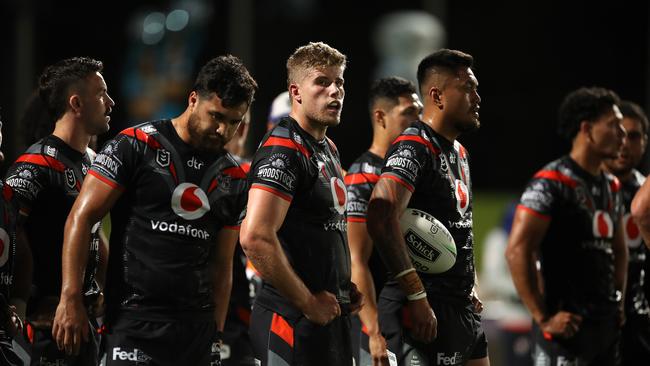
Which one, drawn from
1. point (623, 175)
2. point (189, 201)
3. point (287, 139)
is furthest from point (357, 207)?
point (623, 175)

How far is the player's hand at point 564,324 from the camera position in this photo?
22.4 ft

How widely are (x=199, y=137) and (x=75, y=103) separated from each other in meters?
0.93

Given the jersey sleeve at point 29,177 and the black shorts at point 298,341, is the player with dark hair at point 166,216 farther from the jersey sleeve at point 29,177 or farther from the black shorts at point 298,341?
the jersey sleeve at point 29,177

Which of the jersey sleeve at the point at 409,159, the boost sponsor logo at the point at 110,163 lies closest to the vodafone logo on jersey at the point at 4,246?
the boost sponsor logo at the point at 110,163

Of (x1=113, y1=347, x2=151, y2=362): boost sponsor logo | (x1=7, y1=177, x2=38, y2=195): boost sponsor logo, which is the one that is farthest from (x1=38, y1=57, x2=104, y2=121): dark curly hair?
(x1=113, y1=347, x2=151, y2=362): boost sponsor logo

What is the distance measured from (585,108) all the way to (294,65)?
273 cm

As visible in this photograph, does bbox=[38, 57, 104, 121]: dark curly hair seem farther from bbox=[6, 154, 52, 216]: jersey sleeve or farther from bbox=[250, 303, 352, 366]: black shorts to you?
bbox=[250, 303, 352, 366]: black shorts

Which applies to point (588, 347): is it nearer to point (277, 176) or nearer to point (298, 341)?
point (298, 341)

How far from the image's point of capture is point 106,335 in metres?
5.13

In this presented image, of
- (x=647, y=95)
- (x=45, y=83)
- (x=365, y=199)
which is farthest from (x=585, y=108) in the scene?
(x=647, y=95)

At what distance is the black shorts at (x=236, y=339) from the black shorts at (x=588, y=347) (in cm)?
207

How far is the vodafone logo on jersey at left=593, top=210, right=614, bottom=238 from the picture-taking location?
689cm

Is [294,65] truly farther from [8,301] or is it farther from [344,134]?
[344,134]

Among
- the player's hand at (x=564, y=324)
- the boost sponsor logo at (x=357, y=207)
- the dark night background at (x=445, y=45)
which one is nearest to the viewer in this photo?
the boost sponsor logo at (x=357, y=207)
